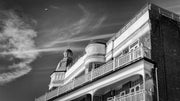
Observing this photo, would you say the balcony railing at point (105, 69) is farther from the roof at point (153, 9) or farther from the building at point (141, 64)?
the roof at point (153, 9)

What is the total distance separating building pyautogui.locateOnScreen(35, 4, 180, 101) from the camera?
15.2 metres

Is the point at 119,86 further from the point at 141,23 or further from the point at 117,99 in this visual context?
the point at 141,23

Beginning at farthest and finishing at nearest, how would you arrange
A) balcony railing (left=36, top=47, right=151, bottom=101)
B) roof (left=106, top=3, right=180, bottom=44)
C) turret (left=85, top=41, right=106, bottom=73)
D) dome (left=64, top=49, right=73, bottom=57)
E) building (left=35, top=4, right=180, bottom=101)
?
dome (left=64, top=49, right=73, bottom=57) → turret (left=85, top=41, right=106, bottom=73) → roof (left=106, top=3, right=180, bottom=44) → balcony railing (left=36, top=47, right=151, bottom=101) → building (left=35, top=4, right=180, bottom=101)

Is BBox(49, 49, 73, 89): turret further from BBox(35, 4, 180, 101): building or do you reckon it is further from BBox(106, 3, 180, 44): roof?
BBox(106, 3, 180, 44): roof

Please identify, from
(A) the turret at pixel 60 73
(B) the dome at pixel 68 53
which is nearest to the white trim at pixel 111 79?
(A) the turret at pixel 60 73

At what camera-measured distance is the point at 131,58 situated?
16.0m

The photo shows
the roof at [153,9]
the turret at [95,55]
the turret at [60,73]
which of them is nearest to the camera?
the roof at [153,9]

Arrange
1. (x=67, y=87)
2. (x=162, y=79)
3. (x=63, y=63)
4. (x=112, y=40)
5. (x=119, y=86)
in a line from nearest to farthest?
(x=162, y=79), (x=119, y=86), (x=112, y=40), (x=67, y=87), (x=63, y=63)

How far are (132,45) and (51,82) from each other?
52.3 ft

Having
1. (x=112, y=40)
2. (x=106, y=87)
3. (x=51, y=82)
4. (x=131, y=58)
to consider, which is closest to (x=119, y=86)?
(x=106, y=87)

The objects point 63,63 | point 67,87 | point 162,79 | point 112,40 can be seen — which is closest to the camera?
point 162,79

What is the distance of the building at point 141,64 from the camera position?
15164 millimetres

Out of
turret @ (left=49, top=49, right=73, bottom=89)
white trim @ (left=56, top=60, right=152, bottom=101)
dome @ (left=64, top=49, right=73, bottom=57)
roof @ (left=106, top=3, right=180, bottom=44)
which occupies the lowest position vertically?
white trim @ (left=56, top=60, right=152, bottom=101)

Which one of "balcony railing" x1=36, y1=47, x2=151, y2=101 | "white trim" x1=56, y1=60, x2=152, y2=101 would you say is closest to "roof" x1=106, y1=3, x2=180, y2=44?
"balcony railing" x1=36, y1=47, x2=151, y2=101
